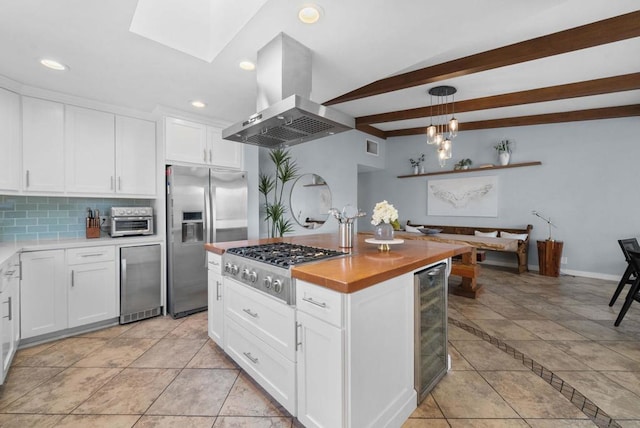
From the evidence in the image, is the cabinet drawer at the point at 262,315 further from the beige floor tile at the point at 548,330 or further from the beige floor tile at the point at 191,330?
the beige floor tile at the point at 548,330

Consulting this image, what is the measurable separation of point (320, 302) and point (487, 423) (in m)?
1.22

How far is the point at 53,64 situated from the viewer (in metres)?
2.17

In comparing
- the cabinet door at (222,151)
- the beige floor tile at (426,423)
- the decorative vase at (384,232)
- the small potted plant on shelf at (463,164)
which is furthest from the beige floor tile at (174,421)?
the small potted plant on shelf at (463,164)

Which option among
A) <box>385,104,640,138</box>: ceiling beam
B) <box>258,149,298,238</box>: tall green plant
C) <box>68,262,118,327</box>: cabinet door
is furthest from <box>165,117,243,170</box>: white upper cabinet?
<box>385,104,640,138</box>: ceiling beam

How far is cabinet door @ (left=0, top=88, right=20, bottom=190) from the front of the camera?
7.71 feet

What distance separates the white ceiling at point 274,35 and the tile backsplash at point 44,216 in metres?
1.14

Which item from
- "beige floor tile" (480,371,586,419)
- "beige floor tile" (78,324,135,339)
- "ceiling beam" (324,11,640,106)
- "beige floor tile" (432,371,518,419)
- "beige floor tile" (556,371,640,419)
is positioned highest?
"ceiling beam" (324,11,640,106)

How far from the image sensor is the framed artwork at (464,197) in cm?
553

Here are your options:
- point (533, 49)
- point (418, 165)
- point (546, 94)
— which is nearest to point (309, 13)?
point (533, 49)

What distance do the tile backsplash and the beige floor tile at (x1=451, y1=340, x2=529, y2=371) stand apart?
3989 mm

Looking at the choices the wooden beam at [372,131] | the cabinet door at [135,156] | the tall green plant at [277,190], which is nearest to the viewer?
the cabinet door at [135,156]

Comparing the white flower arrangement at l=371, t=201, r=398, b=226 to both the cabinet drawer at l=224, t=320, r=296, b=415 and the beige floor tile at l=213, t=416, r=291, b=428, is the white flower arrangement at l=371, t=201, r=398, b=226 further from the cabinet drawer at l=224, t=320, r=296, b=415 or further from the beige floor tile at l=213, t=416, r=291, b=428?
the beige floor tile at l=213, t=416, r=291, b=428

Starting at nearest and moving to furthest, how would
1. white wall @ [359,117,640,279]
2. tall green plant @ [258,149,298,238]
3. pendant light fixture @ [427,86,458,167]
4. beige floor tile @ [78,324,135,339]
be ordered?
beige floor tile @ [78,324,135,339] → pendant light fixture @ [427,86,458,167] → tall green plant @ [258,149,298,238] → white wall @ [359,117,640,279]

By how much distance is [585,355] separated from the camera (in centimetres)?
221
